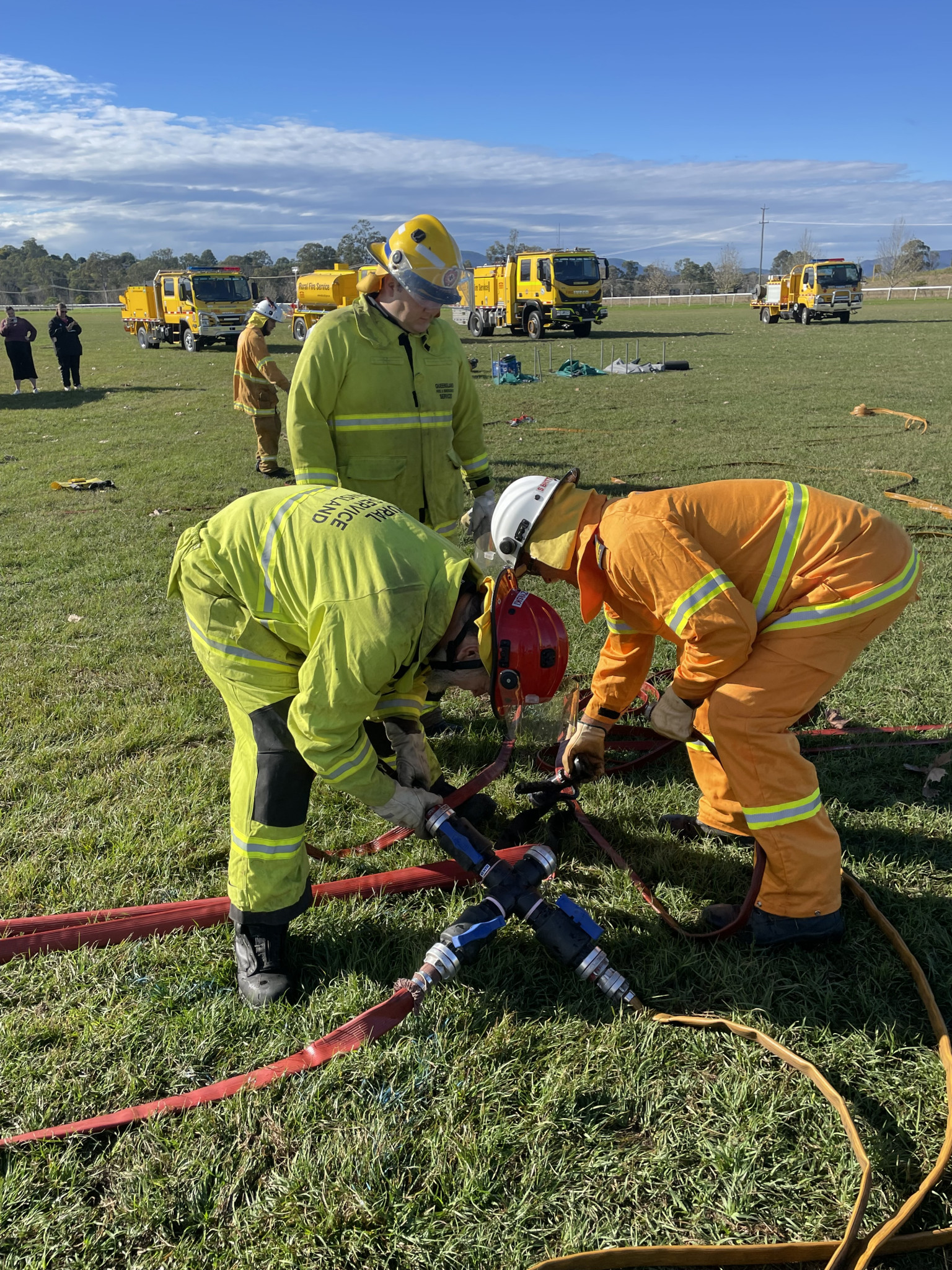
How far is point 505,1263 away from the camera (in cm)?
221

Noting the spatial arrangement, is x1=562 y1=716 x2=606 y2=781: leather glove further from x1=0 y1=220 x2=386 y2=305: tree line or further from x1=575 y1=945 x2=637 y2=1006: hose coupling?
x1=0 y1=220 x2=386 y2=305: tree line

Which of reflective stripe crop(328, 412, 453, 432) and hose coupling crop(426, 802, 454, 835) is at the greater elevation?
reflective stripe crop(328, 412, 453, 432)

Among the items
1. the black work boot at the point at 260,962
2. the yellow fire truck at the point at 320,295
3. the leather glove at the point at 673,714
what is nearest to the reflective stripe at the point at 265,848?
the black work boot at the point at 260,962

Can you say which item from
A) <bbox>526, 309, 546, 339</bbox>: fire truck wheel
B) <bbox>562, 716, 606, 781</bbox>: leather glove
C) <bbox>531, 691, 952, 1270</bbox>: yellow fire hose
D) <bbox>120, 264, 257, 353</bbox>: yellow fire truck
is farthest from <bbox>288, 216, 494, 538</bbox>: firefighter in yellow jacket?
<bbox>120, 264, 257, 353</bbox>: yellow fire truck

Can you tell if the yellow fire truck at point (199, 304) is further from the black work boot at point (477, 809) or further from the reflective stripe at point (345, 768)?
the reflective stripe at point (345, 768)

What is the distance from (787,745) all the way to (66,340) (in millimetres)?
21052

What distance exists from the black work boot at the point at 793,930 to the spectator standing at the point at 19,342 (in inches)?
819

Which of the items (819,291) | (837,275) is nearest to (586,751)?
(819,291)

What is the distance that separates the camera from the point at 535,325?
3188 centimetres

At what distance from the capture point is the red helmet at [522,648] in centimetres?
266

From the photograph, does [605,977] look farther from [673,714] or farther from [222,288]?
[222,288]

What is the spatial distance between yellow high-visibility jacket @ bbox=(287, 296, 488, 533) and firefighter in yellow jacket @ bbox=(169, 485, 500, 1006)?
113cm

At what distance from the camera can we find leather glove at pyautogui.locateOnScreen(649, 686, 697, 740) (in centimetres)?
320

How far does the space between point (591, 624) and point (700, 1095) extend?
3.81m
